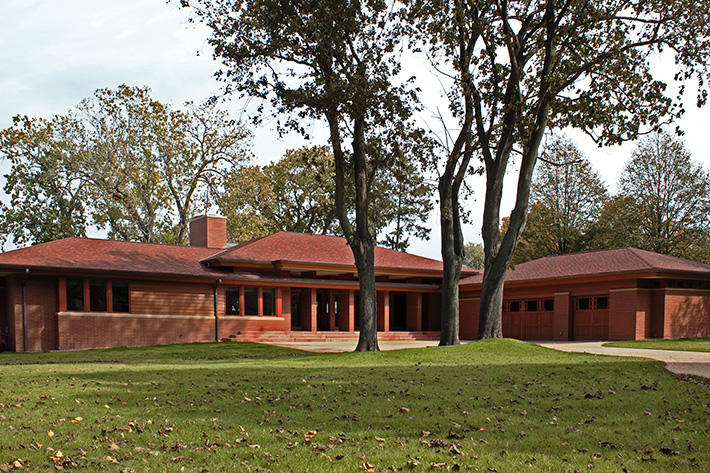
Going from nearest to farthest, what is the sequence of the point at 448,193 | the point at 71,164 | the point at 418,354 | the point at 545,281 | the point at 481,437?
the point at 481,437 < the point at 418,354 < the point at 448,193 < the point at 545,281 < the point at 71,164

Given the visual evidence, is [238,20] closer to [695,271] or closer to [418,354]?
[418,354]

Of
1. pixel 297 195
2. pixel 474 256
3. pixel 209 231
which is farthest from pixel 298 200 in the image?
pixel 474 256

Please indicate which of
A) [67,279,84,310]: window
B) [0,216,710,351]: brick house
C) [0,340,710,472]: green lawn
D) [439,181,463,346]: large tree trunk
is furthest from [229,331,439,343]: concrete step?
[0,340,710,472]: green lawn

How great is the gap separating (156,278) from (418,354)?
1306 cm

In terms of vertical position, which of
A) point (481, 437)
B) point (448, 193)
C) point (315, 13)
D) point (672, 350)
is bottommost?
point (672, 350)

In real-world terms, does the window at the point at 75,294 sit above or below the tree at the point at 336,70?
below

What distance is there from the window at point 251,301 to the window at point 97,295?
20.9 feet

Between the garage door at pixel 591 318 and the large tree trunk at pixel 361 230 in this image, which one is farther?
the garage door at pixel 591 318

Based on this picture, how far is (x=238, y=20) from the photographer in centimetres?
2002

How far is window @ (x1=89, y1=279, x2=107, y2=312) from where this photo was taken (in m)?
25.9

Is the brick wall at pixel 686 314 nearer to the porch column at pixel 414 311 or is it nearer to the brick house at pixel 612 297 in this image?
the brick house at pixel 612 297

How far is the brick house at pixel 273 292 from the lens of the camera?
984 inches

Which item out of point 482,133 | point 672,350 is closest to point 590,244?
point 672,350

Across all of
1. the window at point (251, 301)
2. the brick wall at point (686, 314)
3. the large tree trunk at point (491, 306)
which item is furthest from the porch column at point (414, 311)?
the large tree trunk at point (491, 306)
